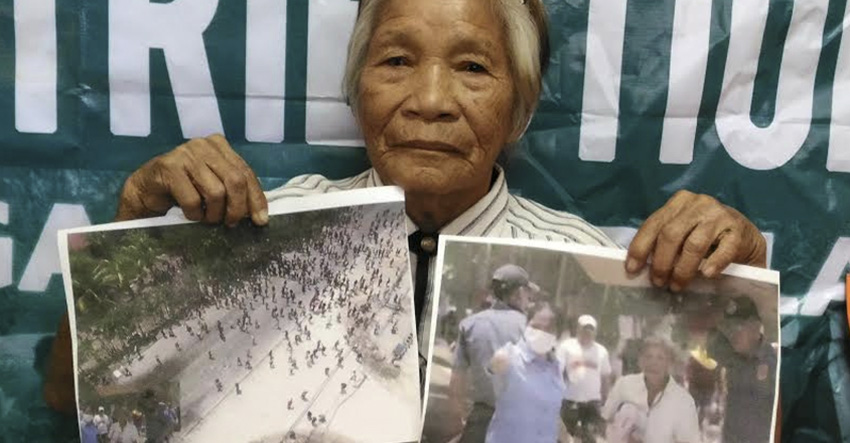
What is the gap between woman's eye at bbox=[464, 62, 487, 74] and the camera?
2.74 ft

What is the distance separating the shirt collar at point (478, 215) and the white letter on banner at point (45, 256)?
385 mm

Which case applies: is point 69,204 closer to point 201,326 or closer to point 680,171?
point 201,326

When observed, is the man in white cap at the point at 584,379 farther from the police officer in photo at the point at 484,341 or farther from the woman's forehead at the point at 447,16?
the woman's forehead at the point at 447,16

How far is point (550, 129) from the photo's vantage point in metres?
1.03

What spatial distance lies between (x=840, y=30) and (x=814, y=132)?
12 centimetres

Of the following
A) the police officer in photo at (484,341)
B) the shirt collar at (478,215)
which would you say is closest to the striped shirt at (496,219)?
the shirt collar at (478,215)

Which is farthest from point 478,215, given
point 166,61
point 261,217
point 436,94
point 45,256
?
point 45,256

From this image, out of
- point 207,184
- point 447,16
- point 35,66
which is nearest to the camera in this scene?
point 207,184

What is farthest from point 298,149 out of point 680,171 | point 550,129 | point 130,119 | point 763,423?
point 763,423

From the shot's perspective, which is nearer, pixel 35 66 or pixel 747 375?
pixel 747 375

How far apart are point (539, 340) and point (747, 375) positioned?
186mm

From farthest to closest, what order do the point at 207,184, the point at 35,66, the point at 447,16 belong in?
the point at 35,66, the point at 447,16, the point at 207,184

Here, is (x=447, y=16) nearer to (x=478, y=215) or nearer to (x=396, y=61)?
(x=396, y=61)

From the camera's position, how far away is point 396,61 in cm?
84
